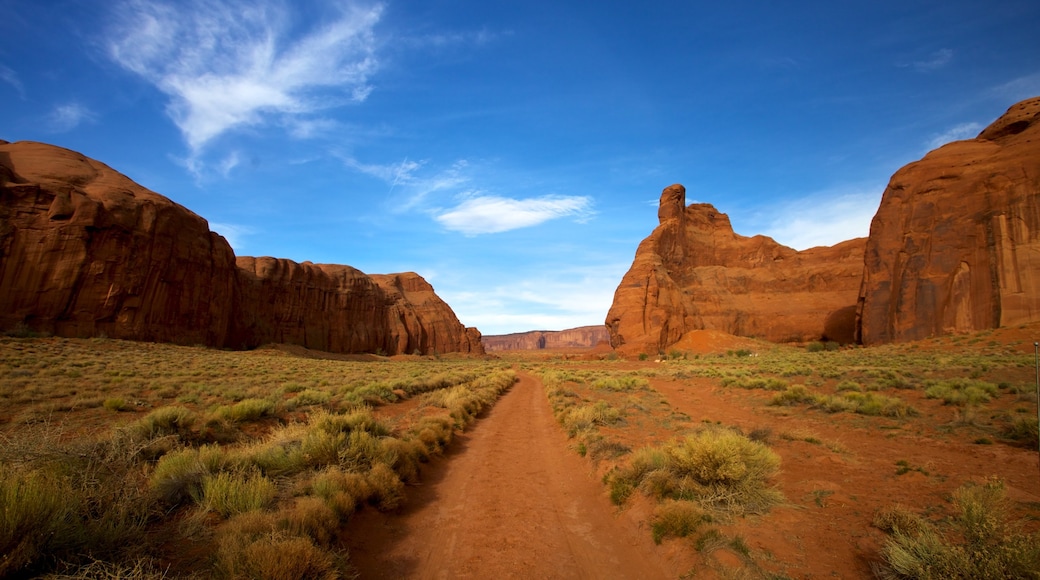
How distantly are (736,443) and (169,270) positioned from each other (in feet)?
188

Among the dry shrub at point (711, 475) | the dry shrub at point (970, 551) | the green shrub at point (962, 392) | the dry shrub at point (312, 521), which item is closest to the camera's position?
the dry shrub at point (970, 551)

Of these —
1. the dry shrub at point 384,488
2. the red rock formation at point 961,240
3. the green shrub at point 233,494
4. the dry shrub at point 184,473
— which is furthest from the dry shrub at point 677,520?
the red rock formation at point 961,240

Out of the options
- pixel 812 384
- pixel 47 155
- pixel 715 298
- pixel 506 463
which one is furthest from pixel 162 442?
pixel 715 298

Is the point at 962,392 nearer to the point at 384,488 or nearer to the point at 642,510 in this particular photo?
the point at 642,510

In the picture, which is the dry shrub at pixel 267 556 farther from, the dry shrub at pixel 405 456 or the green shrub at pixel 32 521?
the dry shrub at pixel 405 456

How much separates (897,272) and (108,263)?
77.4 metres

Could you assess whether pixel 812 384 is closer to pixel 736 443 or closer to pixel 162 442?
pixel 736 443

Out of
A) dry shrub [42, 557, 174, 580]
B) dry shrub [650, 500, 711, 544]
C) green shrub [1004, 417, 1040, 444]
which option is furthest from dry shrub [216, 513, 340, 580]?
green shrub [1004, 417, 1040, 444]

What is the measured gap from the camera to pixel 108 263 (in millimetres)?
42438

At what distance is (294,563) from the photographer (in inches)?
159

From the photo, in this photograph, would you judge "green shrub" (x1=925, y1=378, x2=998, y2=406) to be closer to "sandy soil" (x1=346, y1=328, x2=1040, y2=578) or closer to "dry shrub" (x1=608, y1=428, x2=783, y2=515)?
"sandy soil" (x1=346, y1=328, x2=1040, y2=578)

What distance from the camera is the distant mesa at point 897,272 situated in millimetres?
39062

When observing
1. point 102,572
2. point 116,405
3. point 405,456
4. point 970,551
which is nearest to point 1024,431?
point 970,551

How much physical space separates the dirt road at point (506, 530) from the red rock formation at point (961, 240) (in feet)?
157
